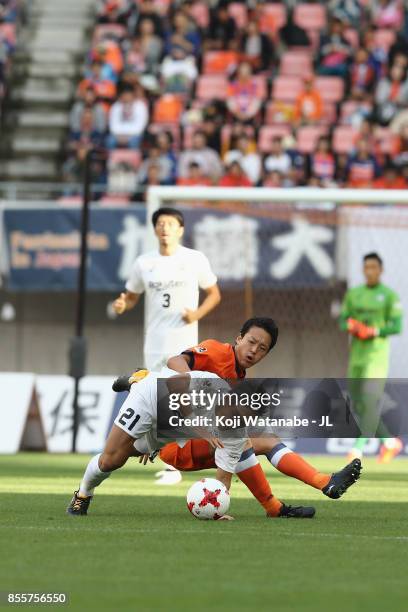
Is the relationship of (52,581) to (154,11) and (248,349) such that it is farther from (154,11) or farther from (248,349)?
(154,11)

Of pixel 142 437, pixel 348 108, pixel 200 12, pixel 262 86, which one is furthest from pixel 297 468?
pixel 200 12

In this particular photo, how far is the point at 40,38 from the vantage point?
28.8m

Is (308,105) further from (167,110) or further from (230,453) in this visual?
(230,453)

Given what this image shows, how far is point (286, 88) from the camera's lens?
25.9 meters

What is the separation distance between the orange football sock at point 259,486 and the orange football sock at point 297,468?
154mm

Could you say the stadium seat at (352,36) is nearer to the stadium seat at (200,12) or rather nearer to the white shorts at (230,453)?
the stadium seat at (200,12)

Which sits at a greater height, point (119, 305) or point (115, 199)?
point (115, 199)

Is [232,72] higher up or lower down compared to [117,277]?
higher up

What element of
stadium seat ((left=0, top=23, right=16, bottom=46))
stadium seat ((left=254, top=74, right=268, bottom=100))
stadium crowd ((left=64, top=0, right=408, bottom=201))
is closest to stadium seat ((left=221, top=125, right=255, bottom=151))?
stadium crowd ((left=64, top=0, right=408, bottom=201))

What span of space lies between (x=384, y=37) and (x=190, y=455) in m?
17.9

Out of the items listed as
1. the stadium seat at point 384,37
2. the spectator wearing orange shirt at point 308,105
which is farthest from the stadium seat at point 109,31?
the stadium seat at point 384,37

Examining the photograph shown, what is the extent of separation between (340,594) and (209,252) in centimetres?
1430

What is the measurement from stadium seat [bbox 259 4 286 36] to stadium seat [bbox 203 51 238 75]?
0.83m

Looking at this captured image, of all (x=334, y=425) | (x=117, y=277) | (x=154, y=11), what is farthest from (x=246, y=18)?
(x=334, y=425)
